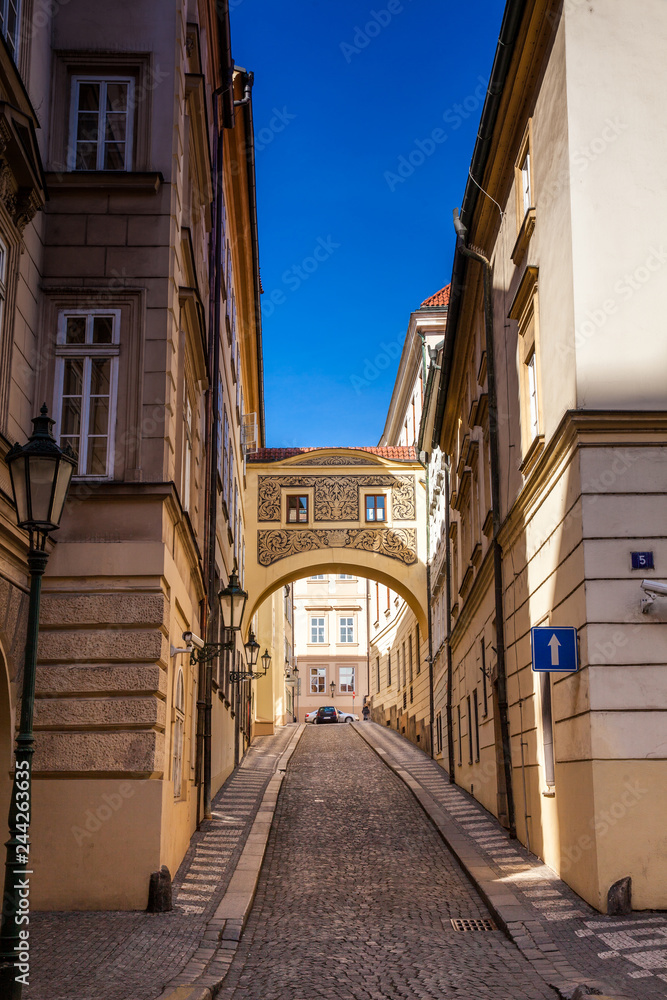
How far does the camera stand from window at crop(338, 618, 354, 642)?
219 ft

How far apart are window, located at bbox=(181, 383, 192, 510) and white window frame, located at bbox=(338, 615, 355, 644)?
2072 inches

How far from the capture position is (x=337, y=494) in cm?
3325

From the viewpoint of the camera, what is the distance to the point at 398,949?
30.1ft

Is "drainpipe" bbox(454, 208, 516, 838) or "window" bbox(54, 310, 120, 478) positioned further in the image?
"drainpipe" bbox(454, 208, 516, 838)

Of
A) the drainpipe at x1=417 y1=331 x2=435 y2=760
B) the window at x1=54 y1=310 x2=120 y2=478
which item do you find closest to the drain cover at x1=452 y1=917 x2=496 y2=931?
the window at x1=54 y1=310 x2=120 y2=478

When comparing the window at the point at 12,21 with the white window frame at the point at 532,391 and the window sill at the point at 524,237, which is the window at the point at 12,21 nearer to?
the window sill at the point at 524,237

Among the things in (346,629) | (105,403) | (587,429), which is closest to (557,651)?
(587,429)

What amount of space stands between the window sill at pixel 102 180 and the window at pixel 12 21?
135cm

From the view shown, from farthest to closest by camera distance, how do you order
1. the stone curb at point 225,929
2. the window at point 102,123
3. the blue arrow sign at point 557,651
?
the window at point 102,123 < the blue arrow sign at point 557,651 < the stone curb at point 225,929

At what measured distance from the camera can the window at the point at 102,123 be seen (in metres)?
12.0

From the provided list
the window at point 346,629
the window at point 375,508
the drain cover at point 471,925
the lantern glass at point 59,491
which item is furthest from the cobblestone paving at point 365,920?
the window at point 346,629

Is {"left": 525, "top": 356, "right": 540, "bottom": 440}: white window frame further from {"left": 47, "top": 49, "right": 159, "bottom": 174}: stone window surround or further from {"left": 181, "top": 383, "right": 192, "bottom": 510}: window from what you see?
{"left": 47, "top": 49, "right": 159, "bottom": 174}: stone window surround

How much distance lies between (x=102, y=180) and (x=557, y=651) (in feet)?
21.8

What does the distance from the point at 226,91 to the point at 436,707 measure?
17.2m
